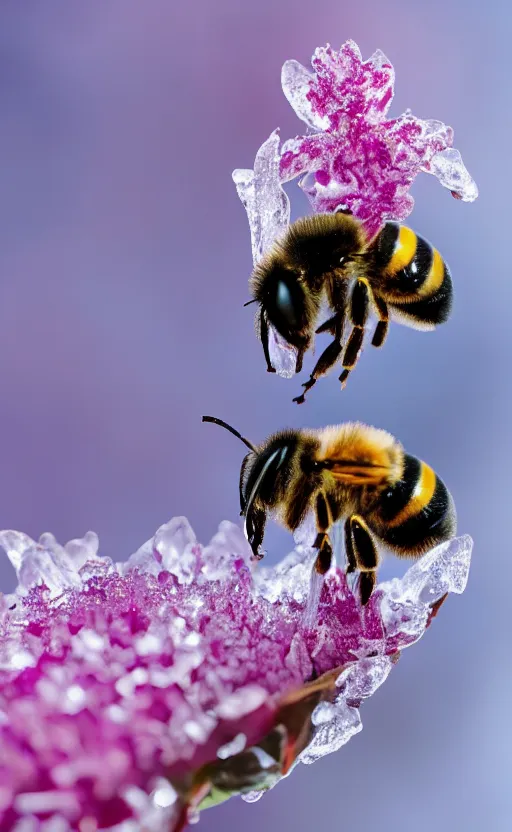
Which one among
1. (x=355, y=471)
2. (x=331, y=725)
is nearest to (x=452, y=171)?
(x=355, y=471)

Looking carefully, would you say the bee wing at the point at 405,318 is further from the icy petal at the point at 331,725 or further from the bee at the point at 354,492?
the icy petal at the point at 331,725

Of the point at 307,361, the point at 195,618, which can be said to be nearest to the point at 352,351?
the point at 307,361

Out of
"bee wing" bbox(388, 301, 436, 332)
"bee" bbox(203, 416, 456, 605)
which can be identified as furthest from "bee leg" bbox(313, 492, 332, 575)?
"bee wing" bbox(388, 301, 436, 332)

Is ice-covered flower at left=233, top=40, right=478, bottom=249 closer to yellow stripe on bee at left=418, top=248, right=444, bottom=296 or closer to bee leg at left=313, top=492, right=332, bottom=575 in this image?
yellow stripe on bee at left=418, top=248, right=444, bottom=296

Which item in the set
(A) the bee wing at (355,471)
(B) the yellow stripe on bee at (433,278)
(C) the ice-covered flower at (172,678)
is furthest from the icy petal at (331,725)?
(B) the yellow stripe on bee at (433,278)

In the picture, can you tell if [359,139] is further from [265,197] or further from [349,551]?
[349,551]
